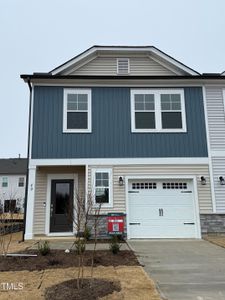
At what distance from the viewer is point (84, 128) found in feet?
35.8

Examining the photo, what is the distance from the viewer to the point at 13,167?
39.6 m

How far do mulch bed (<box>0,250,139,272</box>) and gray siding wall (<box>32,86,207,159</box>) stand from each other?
439cm

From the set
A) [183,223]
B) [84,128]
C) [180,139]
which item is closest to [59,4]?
[84,128]

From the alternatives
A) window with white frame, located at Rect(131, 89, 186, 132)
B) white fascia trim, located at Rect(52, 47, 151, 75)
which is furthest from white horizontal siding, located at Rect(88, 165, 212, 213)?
white fascia trim, located at Rect(52, 47, 151, 75)

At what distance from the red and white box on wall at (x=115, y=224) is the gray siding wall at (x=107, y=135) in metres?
2.38

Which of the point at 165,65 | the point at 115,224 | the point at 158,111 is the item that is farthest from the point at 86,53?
the point at 115,224

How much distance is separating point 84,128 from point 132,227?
430 centimetres

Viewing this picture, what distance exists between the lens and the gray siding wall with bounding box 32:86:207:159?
10.7 metres

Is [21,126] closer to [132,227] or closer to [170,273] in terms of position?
[132,227]

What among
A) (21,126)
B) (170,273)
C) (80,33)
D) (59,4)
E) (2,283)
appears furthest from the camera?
(21,126)

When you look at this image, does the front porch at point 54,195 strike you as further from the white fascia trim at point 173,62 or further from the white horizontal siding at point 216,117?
the white fascia trim at point 173,62

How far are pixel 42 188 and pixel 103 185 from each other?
8.47 ft

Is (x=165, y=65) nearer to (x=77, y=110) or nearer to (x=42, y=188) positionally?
(x=77, y=110)

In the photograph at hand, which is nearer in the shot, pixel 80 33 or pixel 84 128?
pixel 84 128
